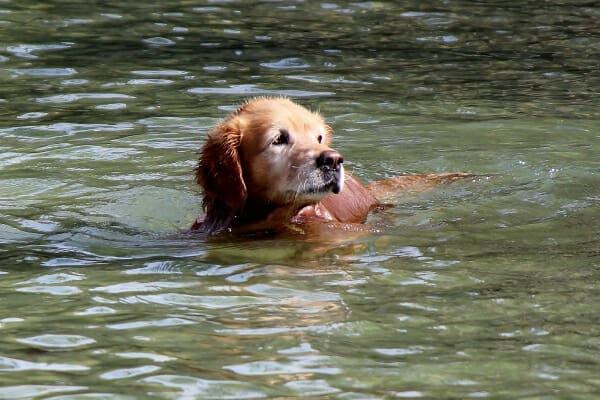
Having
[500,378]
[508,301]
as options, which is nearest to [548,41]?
[508,301]

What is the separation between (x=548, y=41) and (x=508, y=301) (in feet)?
30.6

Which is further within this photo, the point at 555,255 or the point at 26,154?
the point at 26,154

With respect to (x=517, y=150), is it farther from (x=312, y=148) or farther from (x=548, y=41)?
(x=548, y=41)

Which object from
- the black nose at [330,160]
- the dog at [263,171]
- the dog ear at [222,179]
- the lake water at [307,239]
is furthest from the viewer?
the dog ear at [222,179]

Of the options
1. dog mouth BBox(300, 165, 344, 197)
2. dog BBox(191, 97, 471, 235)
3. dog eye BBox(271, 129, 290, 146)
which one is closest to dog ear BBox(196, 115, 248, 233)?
dog BBox(191, 97, 471, 235)

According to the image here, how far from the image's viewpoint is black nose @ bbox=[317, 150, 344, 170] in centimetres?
775

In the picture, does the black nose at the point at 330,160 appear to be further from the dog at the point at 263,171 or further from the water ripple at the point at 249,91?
the water ripple at the point at 249,91

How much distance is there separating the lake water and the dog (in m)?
0.35

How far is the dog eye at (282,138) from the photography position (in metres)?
8.07

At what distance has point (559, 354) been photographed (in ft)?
16.9

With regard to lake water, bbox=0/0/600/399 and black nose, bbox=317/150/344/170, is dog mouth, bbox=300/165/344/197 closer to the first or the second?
black nose, bbox=317/150/344/170

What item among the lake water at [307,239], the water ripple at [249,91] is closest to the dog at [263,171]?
the lake water at [307,239]

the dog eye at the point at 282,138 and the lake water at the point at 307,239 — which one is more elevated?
Result: the dog eye at the point at 282,138

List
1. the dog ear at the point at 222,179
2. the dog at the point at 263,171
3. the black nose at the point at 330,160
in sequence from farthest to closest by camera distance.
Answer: the dog ear at the point at 222,179 → the dog at the point at 263,171 → the black nose at the point at 330,160
